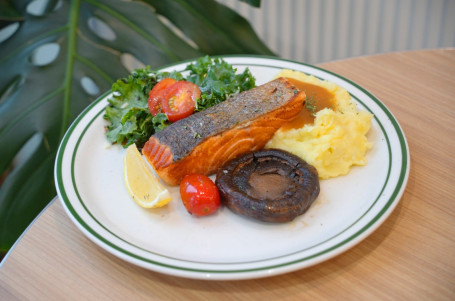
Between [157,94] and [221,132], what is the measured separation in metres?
0.53

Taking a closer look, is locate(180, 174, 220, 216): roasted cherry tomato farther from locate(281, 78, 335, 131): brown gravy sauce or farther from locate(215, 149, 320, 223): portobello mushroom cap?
locate(281, 78, 335, 131): brown gravy sauce

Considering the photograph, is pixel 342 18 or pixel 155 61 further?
pixel 342 18

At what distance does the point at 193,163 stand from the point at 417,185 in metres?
1.01

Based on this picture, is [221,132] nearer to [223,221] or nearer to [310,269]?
[223,221]

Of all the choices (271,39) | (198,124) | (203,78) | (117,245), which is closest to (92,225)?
(117,245)

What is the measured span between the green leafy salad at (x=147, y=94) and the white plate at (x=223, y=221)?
13 cm

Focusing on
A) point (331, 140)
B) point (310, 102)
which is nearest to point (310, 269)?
point (331, 140)

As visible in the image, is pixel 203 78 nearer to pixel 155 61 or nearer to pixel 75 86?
pixel 155 61

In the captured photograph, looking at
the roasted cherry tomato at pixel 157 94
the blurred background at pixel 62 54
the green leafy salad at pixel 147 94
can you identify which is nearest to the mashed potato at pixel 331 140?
the green leafy salad at pixel 147 94

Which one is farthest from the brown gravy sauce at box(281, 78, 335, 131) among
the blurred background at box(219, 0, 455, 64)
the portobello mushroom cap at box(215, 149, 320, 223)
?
the blurred background at box(219, 0, 455, 64)

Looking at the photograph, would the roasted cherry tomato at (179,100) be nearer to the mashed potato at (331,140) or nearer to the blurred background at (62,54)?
the mashed potato at (331,140)

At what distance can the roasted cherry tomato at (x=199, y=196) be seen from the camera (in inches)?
81.4

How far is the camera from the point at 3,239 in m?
2.79

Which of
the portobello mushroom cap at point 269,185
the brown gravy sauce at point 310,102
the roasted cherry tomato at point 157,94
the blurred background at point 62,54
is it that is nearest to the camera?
the portobello mushroom cap at point 269,185
